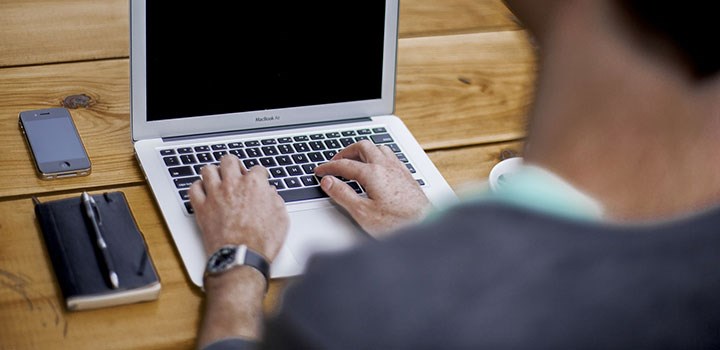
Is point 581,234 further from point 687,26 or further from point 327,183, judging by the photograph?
point 327,183

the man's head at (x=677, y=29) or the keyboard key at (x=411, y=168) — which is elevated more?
the man's head at (x=677, y=29)

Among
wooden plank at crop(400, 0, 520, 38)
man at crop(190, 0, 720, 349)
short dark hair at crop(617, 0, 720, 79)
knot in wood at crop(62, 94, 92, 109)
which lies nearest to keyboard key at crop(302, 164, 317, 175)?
knot in wood at crop(62, 94, 92, 109)

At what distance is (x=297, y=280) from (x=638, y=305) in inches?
6.2

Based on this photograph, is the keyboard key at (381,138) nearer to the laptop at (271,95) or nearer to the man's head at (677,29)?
the laptop at (271,95)

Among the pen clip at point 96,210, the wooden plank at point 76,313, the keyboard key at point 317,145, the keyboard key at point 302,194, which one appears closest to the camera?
the wooden plank at point 76,313

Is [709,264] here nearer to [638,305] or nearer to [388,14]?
[638,305]

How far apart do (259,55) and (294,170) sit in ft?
0.55

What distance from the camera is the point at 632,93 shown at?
21.4 inches

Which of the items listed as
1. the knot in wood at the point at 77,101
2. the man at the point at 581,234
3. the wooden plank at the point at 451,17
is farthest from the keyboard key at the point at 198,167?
the man at the point at 581,234

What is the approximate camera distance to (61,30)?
163cm

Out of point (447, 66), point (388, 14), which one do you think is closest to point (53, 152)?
point (388, 14)

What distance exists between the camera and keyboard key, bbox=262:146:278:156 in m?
1.34

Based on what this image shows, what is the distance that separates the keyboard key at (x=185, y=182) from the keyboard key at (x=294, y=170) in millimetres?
119

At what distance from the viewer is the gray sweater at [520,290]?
44 centimetres
